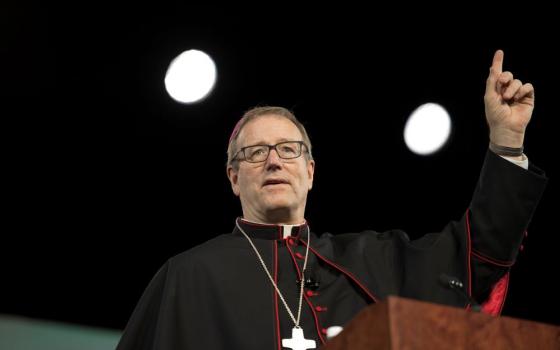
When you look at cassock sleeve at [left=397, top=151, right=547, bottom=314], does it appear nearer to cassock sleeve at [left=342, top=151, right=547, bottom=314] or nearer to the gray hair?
cassock sleeve at [left=342, top=151, right=547, bottom=314]

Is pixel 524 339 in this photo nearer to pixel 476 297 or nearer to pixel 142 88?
pixel 476 297

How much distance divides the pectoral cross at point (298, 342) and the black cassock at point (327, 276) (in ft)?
0.18

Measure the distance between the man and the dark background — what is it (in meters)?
1.57

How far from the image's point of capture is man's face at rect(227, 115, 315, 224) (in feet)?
11.2

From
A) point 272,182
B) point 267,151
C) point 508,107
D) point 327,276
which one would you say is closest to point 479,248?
point 508,107

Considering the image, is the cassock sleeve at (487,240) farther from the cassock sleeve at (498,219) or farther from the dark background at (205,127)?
the dark background at (205,127)

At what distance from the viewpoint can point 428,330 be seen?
5.85ft

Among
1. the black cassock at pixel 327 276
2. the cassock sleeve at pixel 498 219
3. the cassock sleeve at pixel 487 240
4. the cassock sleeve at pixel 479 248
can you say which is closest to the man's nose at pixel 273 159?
the black cassock at pixel 327 276

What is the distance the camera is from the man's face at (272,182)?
11.2 ft

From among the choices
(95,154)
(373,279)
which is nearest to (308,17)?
(95,154)

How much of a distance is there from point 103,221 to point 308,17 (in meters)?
1.78

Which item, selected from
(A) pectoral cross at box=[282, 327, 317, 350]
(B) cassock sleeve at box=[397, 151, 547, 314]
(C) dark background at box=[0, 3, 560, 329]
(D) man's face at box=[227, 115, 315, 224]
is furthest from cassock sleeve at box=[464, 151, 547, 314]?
(C) dark background at box=[0, 3, 560, 329]

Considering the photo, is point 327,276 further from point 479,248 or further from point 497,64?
point 497,64

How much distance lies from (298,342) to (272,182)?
2.75ft
